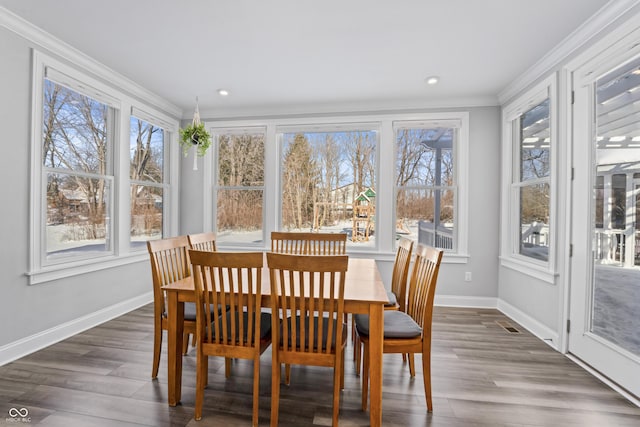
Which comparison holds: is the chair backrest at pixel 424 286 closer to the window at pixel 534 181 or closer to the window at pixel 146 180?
the window at pixel 534 181

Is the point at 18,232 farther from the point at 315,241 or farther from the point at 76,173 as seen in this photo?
the point at 315,241

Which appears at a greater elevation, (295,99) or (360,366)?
(295,99)

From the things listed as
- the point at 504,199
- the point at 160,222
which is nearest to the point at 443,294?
the point at 504,199

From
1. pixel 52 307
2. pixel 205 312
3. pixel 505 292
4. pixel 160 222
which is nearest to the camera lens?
pixel 205 312

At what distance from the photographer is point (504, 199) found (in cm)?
370

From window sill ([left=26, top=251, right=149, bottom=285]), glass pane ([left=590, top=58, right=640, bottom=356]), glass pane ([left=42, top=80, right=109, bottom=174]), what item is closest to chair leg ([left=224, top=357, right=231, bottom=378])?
window sill ([left=26, top=251, right=149, bottom=285])

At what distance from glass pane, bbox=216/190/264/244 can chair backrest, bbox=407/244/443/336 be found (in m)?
2.65

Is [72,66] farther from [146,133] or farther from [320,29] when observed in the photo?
[320,29]

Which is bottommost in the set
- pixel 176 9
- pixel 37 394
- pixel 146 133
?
pixel 37 394

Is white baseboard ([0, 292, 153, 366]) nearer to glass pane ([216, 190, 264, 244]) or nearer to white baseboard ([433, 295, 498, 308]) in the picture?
glass pane ([216, 190, 264, 244])

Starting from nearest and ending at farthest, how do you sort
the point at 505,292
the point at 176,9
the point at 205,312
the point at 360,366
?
the point at 205,312 → the point at 176,9 → the point at 360,366 → the point at 505,292

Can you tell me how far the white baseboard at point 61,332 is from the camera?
237 cm

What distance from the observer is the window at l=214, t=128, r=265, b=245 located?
437cm

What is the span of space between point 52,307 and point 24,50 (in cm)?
214
